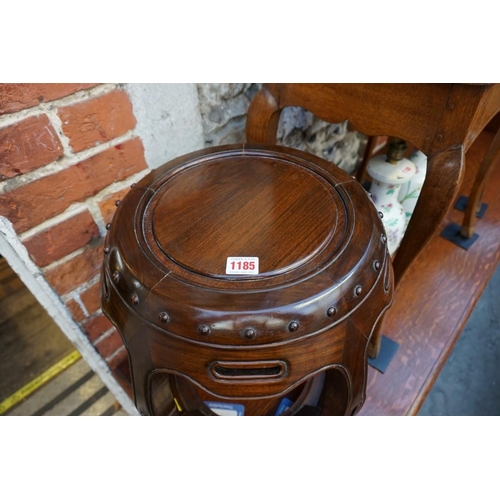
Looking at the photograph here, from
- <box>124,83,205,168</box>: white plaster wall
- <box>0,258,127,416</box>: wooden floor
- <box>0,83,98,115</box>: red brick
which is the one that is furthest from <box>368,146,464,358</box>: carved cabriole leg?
<box>0,258,127,416</box>: wooden floor

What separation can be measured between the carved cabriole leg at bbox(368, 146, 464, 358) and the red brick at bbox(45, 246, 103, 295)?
2.15 feet

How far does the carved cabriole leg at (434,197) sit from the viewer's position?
63 centimetres

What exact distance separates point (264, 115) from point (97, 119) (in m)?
0.36

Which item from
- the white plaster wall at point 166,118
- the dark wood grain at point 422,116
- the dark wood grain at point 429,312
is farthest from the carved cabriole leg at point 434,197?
the white plaster wall at point 166,118

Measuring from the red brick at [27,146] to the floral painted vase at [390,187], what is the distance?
732 millimetres

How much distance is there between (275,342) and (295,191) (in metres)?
0.26

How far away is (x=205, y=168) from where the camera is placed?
0.67 m

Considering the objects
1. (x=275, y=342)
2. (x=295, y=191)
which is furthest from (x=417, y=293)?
(x=275, y=342)

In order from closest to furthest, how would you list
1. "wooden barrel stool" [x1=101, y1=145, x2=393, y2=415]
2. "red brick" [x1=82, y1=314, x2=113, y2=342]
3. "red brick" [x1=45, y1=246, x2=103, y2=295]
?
1. "wooden barrel stool" [x1=101, y1=145, x2=393, y2=415]
2. "red brick" [x1=45, y1=246, x2=103, y2=295]
3. "red brick" [x1=82, y1=314, x2=113, y2=342]

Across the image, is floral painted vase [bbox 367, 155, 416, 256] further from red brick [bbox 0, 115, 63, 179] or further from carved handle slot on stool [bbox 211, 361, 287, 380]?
red brick [bbox 0, 115, 63, 179]

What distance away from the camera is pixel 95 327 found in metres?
0.94

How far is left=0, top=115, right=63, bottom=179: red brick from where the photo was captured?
0.60 m

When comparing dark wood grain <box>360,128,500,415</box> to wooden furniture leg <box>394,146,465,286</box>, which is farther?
dark wood grain <box>360,128,500,415</box>

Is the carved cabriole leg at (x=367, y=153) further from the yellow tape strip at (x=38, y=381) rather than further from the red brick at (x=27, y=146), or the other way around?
the yellow tape strip at (x=38, y=381)
